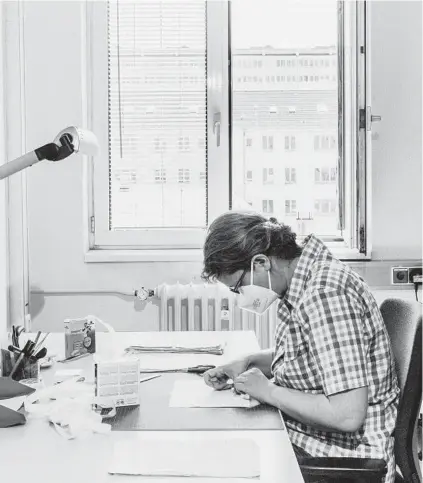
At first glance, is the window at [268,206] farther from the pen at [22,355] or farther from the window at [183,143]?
the pen at [22,355]

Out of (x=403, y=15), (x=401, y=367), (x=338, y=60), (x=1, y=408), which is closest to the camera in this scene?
(x=1, y=408)

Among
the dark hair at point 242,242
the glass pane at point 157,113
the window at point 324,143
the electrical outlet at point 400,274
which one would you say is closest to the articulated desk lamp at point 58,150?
the dark hair at point 242,242

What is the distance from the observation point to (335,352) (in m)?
1.34

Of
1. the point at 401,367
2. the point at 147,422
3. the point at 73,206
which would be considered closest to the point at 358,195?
the point at 73,206

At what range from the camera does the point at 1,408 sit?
4.50 feet

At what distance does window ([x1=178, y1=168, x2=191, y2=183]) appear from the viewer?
10.1 ft

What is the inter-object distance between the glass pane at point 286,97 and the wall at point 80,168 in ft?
0.86

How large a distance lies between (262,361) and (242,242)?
1.48 ft

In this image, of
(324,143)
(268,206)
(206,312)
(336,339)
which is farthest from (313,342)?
(324,143)

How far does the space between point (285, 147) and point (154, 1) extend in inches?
35.6

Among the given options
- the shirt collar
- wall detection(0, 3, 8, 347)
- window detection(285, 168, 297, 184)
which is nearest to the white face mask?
the shirt collar

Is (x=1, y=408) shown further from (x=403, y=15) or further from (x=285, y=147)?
(x=403, y=15)

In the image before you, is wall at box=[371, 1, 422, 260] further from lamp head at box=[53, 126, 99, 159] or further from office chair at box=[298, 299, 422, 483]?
lamp head at box=[53, 126, 99, 159]

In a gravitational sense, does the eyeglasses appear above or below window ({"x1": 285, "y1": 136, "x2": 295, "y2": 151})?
below
